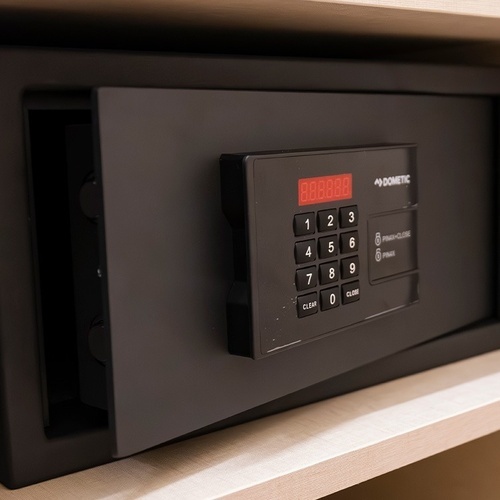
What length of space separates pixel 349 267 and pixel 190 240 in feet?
0.36

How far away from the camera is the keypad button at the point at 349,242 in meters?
0.40

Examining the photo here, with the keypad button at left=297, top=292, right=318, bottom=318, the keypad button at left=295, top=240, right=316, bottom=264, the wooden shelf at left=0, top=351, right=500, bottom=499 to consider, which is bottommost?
the wooden shelf at left=0, top=351, right=500, bottom=499

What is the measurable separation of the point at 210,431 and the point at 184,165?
0.16m

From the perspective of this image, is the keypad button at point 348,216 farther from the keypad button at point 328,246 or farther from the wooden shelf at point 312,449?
the wooden shelf at point 312,449

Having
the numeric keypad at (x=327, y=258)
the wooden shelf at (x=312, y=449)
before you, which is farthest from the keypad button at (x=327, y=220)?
the wooden shelf at (x=312, y=449)

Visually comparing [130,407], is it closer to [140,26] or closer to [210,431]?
[210,431]

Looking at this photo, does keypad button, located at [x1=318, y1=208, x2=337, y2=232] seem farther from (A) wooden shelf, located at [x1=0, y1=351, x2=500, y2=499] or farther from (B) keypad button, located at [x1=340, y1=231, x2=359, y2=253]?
(A) wooden shelf, located at [x1=0, y1=351, x2=500, y2=499]

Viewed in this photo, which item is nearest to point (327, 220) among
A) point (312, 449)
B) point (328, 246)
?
point (328, 246)

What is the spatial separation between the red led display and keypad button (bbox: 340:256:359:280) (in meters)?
0.04

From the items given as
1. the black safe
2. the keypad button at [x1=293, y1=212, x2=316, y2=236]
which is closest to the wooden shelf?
the black safe

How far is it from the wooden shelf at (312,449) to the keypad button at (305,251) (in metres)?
0.10

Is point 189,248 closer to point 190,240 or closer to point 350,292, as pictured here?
point 190,240

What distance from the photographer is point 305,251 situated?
0.38 meters

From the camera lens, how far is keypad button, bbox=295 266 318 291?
0.37 m
